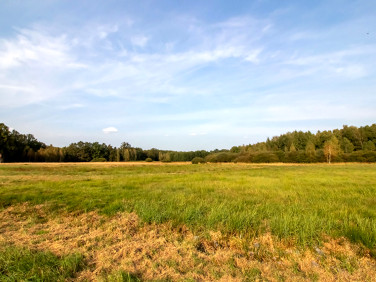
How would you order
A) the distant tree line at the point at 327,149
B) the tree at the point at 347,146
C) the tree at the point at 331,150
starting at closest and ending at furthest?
the tree at the point at 331,150
the distant tree line at the point at 327,149
the tree at the point at 347,146

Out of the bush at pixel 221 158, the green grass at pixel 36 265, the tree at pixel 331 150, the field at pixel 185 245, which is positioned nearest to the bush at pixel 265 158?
the bush at pixel 221 158

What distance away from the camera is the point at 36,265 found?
3.93m

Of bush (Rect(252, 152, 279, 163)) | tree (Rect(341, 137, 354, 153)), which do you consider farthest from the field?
tree (Rect(341, 137, 354, 153))

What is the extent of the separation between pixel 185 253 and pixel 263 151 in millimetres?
100155

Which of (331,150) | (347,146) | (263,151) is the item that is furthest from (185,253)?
(347,146)

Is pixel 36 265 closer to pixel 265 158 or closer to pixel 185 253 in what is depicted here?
pixel 185 253

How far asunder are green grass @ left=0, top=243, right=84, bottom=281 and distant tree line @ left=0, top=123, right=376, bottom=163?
82.8m

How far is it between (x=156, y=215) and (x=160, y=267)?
3.03 meters

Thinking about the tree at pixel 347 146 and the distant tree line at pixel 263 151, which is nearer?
the distant tree line at pixel 263 151

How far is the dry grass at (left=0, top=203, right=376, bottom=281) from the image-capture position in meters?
3.86

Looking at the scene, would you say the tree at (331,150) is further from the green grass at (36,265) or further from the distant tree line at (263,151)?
the green grass at (36,265)

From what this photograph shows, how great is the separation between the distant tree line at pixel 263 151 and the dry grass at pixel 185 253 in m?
79.6

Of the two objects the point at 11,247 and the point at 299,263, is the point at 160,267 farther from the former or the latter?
the point at 11,247

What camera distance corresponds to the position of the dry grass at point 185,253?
3863 mm
